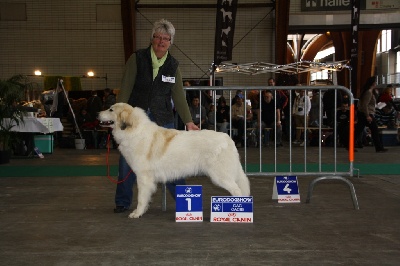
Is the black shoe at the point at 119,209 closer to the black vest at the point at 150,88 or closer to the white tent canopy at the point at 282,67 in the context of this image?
the black vest at the point at 150,88

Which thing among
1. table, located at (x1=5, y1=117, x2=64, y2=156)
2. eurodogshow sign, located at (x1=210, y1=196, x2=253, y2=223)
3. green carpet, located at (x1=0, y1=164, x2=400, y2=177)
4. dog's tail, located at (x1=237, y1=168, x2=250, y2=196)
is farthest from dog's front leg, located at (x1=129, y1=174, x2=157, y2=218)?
table, located at (x1=5, y1=117, x2=64, y2=156)

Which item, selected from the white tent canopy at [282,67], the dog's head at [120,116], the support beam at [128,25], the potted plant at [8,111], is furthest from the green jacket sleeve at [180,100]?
the support beam at [128,25]

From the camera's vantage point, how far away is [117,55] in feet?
67.5

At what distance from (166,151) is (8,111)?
266 inches

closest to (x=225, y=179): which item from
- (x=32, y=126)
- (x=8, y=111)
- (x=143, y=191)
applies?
(x=143, y=191)

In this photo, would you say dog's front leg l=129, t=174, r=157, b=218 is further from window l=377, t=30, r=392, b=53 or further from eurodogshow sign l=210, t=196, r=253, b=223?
window l=377, t=30, r=392, b=53

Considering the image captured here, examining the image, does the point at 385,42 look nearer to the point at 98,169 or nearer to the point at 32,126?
the point at 32,126

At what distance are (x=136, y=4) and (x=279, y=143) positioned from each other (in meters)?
8.80

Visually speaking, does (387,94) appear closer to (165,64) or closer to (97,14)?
(97,14)

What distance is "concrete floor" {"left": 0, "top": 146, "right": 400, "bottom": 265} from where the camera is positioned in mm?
3934

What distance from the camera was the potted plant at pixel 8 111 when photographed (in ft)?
35.5

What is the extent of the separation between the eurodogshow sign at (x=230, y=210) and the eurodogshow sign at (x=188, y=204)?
0.17 metres

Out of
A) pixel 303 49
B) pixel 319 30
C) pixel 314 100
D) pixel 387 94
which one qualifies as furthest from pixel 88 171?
pixel 303 49

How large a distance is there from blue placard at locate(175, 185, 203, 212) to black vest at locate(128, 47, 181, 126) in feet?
2.63
